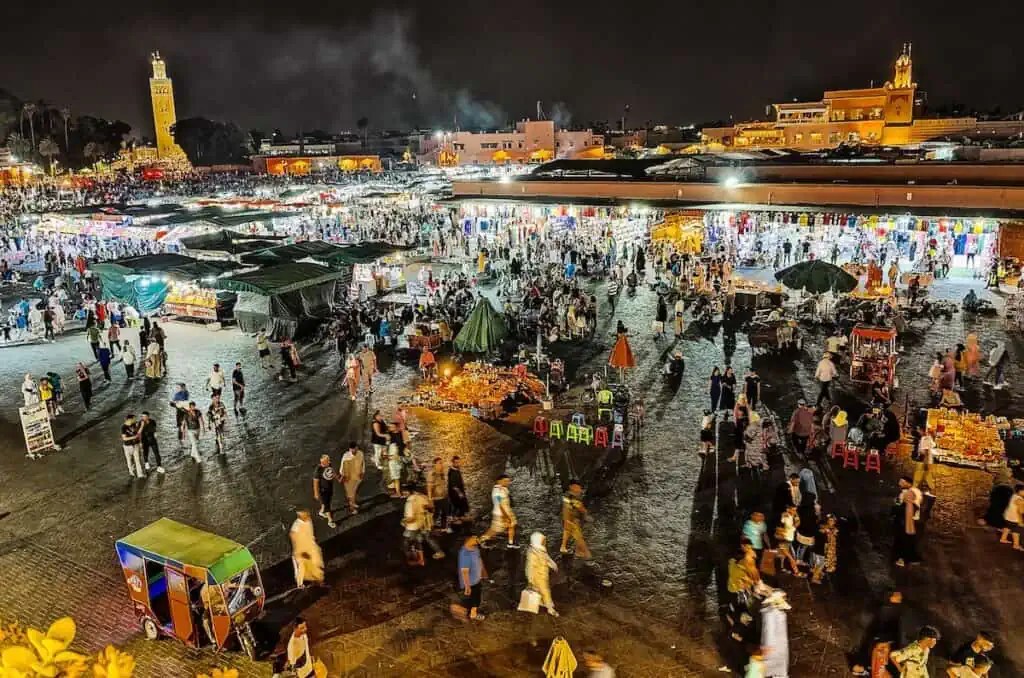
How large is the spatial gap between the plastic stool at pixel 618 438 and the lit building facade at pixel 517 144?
230ft

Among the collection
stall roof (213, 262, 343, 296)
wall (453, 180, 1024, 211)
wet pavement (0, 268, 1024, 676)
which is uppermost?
wall (453, 180, 1024, 211)

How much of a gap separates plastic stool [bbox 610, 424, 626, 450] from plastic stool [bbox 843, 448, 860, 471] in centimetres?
292

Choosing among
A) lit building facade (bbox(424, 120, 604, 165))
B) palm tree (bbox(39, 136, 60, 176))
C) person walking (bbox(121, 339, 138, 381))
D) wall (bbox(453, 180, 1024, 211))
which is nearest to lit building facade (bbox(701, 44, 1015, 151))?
lit building facade (bbox(424, 120, 604, 165))

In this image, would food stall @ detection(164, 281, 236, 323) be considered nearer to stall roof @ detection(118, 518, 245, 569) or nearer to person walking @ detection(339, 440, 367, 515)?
person walking @ detection(339, 440, 367, 515)

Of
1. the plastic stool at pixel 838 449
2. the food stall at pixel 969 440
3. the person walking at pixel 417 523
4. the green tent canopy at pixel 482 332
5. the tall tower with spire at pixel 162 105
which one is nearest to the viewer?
the person walking at pixel 417 523

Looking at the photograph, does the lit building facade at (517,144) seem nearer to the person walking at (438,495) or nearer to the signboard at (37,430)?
the signboard at (37,430)

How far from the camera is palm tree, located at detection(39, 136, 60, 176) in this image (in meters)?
89.2

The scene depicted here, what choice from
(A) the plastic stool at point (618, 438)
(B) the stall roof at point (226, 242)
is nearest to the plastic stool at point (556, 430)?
(A) the plastic stool at point (618, 438)

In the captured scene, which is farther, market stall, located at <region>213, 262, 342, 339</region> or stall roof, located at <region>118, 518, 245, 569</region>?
market stall, located at <region>213, 262, 342, 339</region>

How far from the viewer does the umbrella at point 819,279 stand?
15.9 meters

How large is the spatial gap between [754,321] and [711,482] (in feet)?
25.4

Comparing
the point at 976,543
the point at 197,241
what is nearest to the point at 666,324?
the point at 976,543

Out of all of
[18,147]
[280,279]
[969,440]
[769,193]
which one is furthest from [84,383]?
[18,147]

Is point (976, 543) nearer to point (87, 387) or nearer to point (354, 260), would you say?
point (87, 387)
